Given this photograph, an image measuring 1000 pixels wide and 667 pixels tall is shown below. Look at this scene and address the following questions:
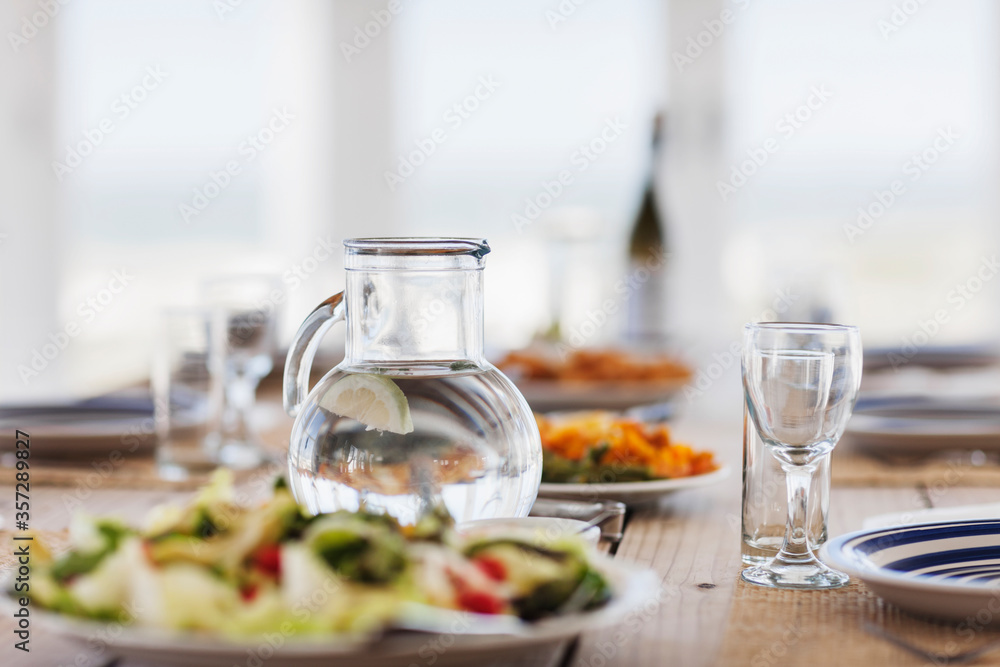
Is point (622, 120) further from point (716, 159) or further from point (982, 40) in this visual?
point (982, 40)

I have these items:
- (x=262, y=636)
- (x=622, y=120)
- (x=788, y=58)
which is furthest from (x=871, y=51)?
(x=262, y=636)

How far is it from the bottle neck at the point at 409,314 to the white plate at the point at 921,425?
2.66ft

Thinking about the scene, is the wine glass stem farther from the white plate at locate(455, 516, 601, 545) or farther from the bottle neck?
the bottle neck

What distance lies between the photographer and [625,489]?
1.11 meters

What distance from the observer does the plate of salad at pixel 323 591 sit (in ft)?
1.73

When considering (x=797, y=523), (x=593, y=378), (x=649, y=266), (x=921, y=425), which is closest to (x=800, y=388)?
(x=797, y=523)

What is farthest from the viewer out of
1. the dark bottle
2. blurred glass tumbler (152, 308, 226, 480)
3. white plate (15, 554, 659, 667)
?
the dark bottle

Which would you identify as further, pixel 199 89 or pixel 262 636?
pixel 199 89

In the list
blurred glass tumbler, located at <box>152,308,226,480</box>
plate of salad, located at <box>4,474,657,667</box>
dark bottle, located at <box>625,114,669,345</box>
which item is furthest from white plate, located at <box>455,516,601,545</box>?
dark bottle, located at <box>625,114,669,345</box>

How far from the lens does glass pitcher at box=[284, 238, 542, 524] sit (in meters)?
0.80

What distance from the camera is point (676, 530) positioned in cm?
107

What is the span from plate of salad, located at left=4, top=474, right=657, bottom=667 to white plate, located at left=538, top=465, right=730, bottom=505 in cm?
46

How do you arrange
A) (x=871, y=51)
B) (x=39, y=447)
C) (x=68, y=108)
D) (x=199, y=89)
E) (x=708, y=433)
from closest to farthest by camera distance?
(x=39, y=447) < (x=708, y=433) < (x=68, y=108) < (x=871, y=51) < (x=199, y=89)

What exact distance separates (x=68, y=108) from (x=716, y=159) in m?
2.55
